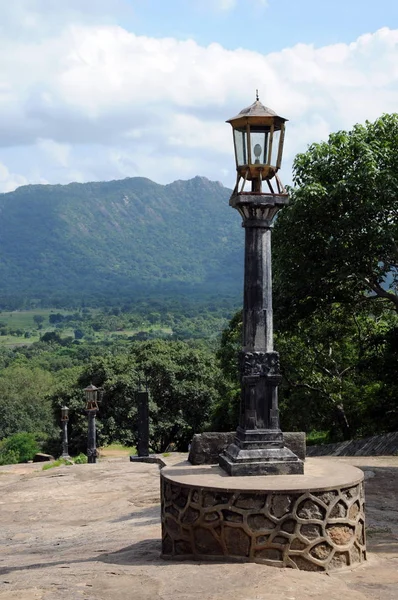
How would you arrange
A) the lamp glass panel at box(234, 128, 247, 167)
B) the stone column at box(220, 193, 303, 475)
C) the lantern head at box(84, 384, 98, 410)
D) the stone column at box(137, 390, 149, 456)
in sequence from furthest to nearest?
1. the lantern head at box(84, 384, 98, 410)
2. the stone column at box(137, 390, 149, 456)
3. the lamp glass panel at box(234, 128, 247, 167)
4. the stone column at box(220, 193, 303, 475)

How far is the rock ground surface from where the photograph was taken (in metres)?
6.15

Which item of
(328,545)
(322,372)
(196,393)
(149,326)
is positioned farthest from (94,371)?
(149,326)

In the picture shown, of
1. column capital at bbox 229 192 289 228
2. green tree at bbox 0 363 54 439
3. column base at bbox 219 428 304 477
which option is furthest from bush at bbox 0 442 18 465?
column capital at bbox 229 192 289 228

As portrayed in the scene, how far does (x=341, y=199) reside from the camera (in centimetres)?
1476

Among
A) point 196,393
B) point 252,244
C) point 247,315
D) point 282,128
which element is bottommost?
point 196,393

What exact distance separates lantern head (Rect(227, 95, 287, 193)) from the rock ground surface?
4306 mm

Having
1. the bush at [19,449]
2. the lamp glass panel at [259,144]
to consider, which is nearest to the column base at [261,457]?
the lamp glass panel at [259,144]

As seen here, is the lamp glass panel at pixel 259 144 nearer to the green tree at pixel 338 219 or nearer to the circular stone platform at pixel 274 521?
the circular stone platform at pixel 274 521

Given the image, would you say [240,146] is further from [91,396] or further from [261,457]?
[91,396]

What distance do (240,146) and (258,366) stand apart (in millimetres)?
2603

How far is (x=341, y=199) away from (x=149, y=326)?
538 feet

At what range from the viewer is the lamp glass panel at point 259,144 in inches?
332

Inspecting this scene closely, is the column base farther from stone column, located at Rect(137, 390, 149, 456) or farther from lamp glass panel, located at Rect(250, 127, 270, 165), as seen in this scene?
stone column, located at Rect(137, 390, 149, 456)

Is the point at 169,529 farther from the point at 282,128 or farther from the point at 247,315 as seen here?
the point at 282,128
